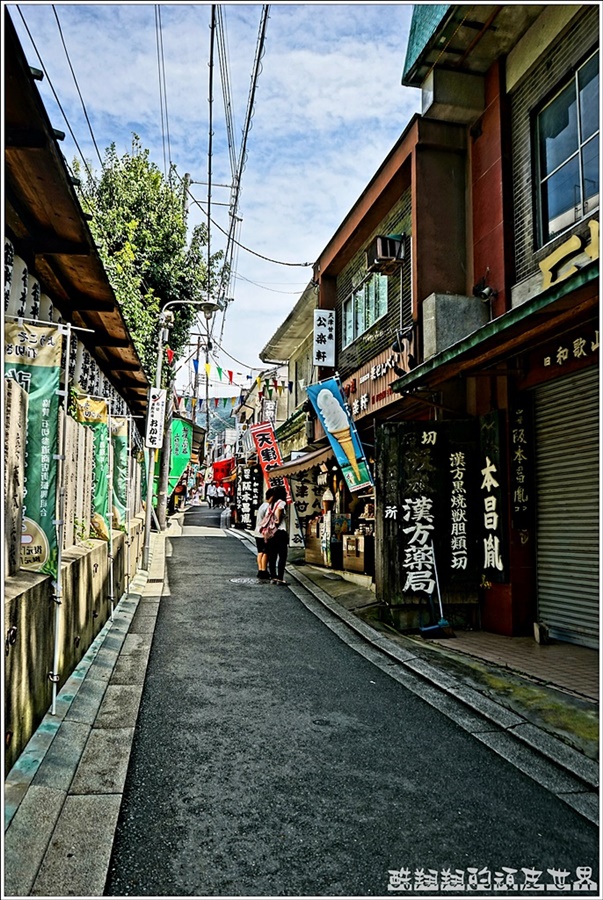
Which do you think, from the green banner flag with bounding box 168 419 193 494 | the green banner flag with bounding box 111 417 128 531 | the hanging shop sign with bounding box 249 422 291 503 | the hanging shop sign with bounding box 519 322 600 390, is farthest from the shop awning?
the green banner flag with bounding box 168 419 193 494

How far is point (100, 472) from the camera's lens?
10336mm

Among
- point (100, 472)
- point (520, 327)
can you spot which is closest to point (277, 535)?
point (100, 472)

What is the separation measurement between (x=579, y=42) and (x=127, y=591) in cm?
1254

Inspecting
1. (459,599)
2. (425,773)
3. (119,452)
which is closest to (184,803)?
(425,773)

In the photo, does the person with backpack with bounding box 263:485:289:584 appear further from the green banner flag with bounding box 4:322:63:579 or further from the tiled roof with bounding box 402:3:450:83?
the green banner flag with bounding box 4:322:63:579

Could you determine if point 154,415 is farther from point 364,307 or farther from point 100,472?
point 100,472

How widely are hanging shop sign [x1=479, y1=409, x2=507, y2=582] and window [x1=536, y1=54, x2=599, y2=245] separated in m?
3.09

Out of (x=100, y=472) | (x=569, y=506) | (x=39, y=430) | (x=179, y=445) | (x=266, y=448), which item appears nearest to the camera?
(x=39, y=430)

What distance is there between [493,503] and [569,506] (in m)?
1.18

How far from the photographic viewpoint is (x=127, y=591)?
13.6 metres

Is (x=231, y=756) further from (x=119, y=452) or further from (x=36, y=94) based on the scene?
(x=119, y=452)

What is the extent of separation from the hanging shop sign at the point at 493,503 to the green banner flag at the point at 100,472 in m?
6.14

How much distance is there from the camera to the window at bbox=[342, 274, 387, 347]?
14.8 m

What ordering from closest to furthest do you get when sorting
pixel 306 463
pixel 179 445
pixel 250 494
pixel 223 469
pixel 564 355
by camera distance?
pixel 564 355 < pixel 306 463 < pixel 179 445 < pixel 250 494 < pixel 223 469
